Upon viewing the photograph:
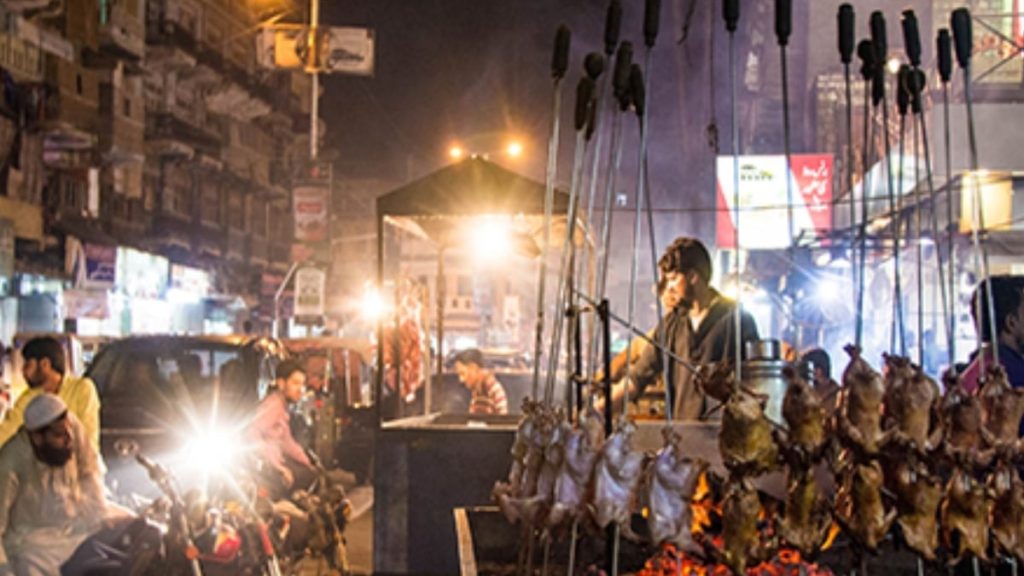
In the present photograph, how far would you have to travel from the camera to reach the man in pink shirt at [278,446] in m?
8.69

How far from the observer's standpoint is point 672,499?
3.53m

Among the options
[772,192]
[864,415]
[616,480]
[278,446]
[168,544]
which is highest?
[772,192]

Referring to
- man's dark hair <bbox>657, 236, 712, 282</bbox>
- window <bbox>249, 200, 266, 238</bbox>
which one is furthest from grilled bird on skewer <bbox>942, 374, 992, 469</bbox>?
window <bbox>249, 200, 266, 238</bbox>

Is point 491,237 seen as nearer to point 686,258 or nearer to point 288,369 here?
point 288,369

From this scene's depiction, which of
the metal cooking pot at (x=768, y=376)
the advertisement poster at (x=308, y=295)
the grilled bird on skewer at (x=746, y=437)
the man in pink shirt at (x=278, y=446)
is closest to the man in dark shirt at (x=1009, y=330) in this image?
the metal cooking pot at (x=768, y=376)

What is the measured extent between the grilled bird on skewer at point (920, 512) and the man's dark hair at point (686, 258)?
3021 mm

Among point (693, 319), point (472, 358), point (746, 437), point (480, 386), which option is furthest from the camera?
point (472, 358)

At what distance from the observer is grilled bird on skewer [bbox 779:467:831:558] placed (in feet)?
11.5

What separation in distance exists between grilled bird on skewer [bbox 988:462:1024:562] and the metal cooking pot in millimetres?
862

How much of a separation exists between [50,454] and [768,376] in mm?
4408

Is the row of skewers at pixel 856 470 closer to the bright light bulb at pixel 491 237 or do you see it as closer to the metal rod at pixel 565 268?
the metal rod at pixel 565 268

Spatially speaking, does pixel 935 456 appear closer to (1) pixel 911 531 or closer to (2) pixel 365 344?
(1) pixel 911 531

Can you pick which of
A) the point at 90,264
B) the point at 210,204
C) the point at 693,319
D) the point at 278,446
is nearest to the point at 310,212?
the point at 90,264

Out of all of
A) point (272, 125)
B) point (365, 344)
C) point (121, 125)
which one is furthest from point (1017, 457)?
point (272, 125)
